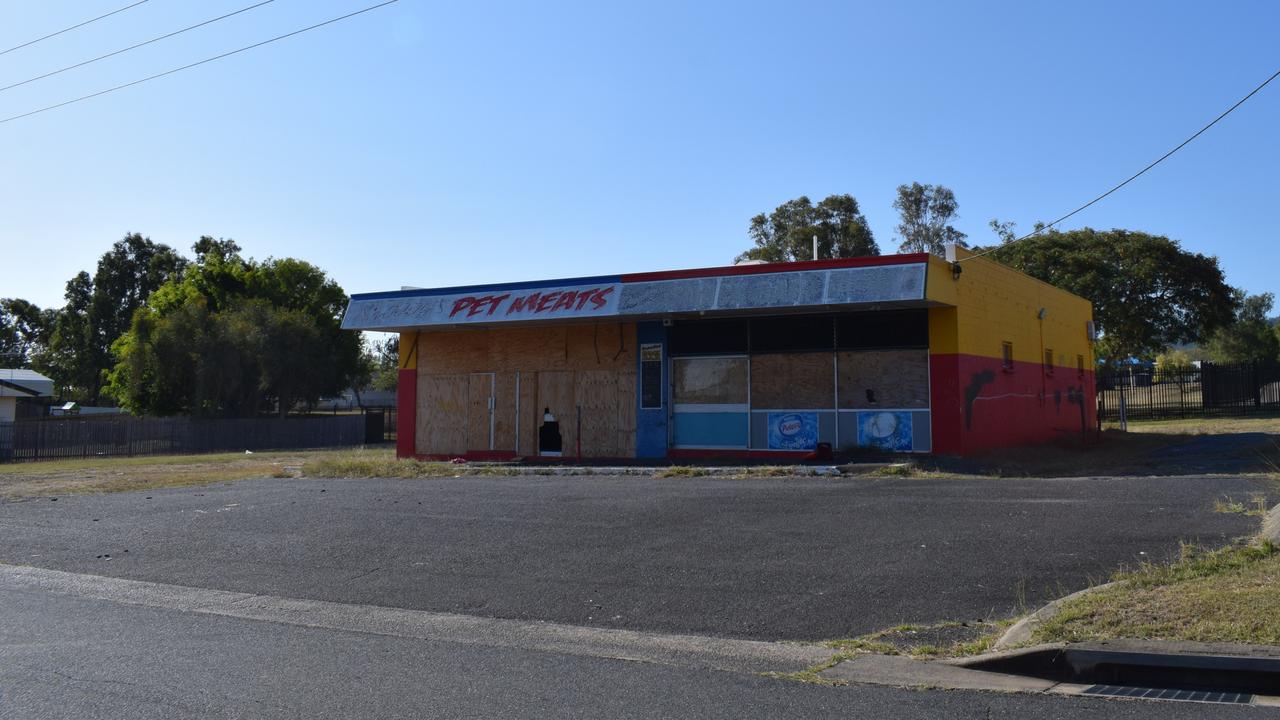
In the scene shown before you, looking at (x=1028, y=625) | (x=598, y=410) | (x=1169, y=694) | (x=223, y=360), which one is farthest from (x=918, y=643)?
(x=223, y=360)

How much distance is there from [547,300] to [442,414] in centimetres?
508

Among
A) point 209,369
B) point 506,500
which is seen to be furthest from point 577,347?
point 209,369

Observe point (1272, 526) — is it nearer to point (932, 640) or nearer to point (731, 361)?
point (932, 640)

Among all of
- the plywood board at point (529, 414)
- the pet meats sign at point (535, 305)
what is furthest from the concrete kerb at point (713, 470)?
the pet meats sign at point (535, 305)

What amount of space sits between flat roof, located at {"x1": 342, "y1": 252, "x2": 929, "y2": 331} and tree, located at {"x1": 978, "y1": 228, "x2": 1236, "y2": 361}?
27091 mm

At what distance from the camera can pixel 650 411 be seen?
76.7 ft

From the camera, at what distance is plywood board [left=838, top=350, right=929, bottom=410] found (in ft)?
68.5

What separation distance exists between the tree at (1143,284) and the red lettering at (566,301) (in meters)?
27.9

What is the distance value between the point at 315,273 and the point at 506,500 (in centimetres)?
6076

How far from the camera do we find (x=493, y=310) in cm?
2395

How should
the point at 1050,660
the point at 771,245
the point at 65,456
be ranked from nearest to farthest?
the point at 1050,660, the point at 65,456, the point at 771,245

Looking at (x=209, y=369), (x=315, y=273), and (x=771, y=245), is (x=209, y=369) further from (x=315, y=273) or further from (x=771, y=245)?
(x=771, y=245)

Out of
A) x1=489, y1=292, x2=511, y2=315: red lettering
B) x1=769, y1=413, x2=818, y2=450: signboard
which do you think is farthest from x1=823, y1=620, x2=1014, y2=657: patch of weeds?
→ x1=489, y1=292, x2=511, y2=315: red lettering

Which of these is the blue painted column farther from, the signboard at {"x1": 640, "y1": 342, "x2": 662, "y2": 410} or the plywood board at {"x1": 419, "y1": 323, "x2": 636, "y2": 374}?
the plywood board at {"x1": 419, "y1": 323, "x2": 636, "y2": 374}
